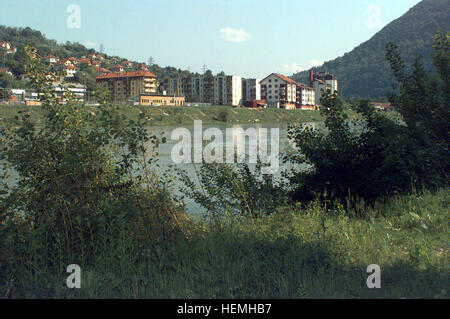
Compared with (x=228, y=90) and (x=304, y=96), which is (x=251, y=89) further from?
(x=304, y=96)

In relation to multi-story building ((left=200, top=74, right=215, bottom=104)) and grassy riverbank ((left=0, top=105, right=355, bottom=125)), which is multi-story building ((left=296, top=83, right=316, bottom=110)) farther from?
grassy riverbank ((left=0, top=105, right=355, bottom=125))

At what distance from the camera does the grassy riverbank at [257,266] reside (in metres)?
3.59

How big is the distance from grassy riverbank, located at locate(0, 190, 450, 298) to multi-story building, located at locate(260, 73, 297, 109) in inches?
4188

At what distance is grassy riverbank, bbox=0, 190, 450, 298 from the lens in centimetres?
359

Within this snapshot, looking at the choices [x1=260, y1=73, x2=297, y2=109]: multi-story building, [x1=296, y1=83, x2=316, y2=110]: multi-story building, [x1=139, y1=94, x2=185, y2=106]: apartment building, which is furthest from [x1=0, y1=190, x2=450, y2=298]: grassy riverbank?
[x1=296, y1=83, x2=316, y2=110]: multi-story building

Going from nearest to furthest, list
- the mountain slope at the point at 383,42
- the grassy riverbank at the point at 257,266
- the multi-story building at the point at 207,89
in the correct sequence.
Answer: the grassy riverbank at the point at 257,266, the mountain slope at the point at 383,42, the multi-story building at the point at 207,89

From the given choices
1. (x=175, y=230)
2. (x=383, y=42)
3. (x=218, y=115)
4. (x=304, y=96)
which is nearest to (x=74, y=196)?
(x=175, y=230)

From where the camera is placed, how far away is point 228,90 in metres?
128

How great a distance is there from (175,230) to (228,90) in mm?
124870

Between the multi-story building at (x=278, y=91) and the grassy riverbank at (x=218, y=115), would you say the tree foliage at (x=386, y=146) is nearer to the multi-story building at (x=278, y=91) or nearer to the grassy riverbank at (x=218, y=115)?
the grassy riverbank at (x=218, y=115)

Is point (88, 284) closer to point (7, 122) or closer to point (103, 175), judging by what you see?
point (103, 175)

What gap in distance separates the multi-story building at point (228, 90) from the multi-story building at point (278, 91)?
7.48 m

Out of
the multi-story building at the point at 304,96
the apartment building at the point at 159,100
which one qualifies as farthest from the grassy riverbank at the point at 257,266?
the multi-story building at the point at 304,96
